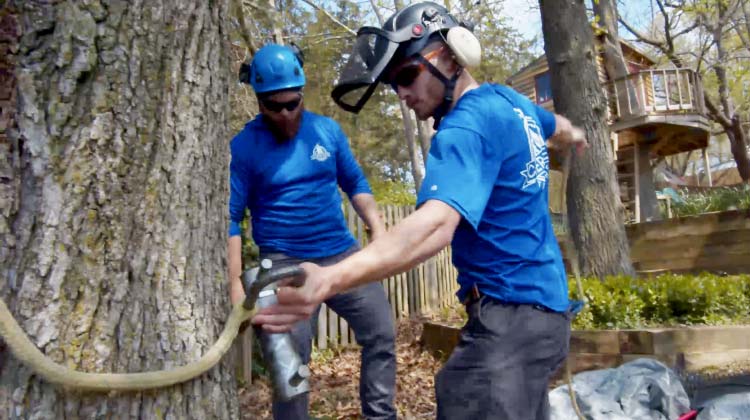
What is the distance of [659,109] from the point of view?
54.2ft

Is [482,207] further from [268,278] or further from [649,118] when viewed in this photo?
[649,118]

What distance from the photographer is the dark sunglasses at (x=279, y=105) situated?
3572 mm

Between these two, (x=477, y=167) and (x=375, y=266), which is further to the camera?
(x=477, y=167)

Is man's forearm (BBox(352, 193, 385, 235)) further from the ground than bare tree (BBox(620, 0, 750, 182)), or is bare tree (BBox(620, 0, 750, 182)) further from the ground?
bare tree (BBox(620, 0, 750, 182))

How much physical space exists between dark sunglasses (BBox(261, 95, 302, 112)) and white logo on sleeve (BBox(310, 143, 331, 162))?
0.90 ft

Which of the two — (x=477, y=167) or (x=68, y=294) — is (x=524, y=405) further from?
(x=68, y=294)

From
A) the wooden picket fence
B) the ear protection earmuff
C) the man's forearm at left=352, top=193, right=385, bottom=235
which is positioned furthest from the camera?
the wooden picket fence

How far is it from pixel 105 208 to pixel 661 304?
5.73m

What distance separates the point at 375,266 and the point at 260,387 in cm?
465

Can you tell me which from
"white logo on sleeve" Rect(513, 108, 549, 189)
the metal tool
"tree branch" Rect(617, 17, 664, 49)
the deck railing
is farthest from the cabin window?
the metal tool

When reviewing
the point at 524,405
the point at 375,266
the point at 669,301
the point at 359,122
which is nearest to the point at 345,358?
the point at 669,301

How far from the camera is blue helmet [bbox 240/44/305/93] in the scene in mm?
3492

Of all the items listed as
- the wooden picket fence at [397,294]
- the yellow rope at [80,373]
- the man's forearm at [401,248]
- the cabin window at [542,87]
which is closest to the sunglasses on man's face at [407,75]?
the man's forearm at [401,248]

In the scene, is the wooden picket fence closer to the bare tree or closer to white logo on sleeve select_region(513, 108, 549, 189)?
white logo on sleeve select_region(513, 108, 549, 189)
